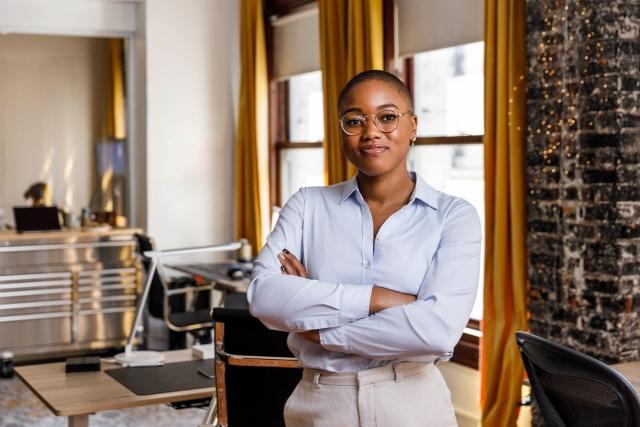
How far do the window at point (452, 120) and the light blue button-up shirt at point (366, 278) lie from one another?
99.7 inches

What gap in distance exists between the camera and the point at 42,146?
6895 millimetres

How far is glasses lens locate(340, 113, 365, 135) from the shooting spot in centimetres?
193

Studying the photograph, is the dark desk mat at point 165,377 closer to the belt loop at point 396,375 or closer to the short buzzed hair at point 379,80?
the belt loop at point 396,375

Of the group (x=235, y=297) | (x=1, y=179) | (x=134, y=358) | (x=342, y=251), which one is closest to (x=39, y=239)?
(x=1, y=179)

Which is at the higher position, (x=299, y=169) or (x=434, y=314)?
(x=299, y=169)

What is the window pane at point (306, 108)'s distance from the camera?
250 inches

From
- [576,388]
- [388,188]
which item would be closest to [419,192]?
[388,188]

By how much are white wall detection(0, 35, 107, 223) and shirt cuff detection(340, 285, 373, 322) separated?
543 cm

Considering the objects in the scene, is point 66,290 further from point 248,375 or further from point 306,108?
point 248,375

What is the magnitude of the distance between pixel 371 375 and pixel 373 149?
1.49 feet

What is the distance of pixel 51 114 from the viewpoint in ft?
22.6

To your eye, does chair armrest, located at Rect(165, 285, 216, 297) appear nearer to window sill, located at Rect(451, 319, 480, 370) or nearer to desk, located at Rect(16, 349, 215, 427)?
window sill, located at Rect(451, 319, 480, 370)

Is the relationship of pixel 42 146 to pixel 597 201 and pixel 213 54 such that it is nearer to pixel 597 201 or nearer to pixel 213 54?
pixel 213 54

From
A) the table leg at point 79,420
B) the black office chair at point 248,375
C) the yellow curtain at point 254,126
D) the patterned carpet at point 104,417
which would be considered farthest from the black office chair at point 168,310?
the black office chair at point 248,375
